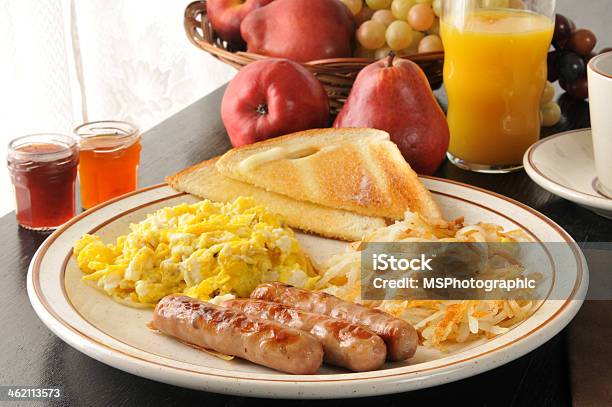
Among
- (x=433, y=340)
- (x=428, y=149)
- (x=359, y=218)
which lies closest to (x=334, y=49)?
(x=428, y=149)

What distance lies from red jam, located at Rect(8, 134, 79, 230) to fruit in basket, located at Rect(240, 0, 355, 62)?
684mm

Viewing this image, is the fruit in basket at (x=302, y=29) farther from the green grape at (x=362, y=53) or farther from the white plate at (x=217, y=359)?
the white plate at (x=217, y=359)

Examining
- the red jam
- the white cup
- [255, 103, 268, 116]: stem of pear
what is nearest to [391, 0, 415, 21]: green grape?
[255, 103, 268, 116]: stem of pear

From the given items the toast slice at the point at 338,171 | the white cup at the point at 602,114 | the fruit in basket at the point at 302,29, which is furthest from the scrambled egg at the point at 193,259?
the fruit in basket at the point at 302,29

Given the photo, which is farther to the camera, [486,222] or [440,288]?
[486,222]

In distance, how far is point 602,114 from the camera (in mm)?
1630

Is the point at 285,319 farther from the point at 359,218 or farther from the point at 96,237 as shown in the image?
the point at 359,218

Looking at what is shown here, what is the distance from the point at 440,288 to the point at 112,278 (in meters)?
0.53

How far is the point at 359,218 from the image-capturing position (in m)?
1.66

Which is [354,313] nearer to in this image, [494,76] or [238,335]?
[238,335]

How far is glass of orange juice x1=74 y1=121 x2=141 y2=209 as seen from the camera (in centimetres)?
178

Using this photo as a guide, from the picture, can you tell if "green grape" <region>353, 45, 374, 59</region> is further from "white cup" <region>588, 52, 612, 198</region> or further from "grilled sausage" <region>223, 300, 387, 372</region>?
"grilled sausage" <region>223, 300, 387, 372</region>

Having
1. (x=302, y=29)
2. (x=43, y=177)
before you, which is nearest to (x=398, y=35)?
(x=302, y=29)

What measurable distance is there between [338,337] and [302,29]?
4.09 ft
